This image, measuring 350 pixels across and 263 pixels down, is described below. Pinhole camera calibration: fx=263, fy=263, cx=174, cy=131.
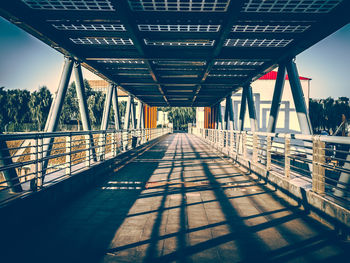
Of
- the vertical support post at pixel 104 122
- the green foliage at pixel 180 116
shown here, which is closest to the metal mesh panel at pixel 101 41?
the vertical support post at pixel 104 122

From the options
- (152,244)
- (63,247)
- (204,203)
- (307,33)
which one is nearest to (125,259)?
(152,244)

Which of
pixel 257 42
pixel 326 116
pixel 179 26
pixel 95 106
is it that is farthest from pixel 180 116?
pixel 179 26

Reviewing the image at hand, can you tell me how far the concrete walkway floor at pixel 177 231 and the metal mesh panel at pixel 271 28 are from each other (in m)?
4.58

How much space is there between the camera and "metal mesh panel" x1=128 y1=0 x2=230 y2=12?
6051mm

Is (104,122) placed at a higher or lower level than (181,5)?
lower

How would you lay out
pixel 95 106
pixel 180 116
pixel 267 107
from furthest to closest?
pixel 180 116, pixel 95 106, pixel 267 107

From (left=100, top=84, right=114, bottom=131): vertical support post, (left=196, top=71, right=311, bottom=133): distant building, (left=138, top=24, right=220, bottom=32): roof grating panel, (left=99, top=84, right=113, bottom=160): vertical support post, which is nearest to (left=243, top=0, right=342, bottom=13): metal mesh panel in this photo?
(left=138, top=24, right=220, bottom=32): roof grating panel

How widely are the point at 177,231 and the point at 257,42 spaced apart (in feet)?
23.9

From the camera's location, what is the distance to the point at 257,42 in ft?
29.2

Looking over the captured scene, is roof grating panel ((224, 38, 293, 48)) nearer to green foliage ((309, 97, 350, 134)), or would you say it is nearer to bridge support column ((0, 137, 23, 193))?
bridge support column ((0, 137, 23, 193))

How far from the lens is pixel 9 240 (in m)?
3.52

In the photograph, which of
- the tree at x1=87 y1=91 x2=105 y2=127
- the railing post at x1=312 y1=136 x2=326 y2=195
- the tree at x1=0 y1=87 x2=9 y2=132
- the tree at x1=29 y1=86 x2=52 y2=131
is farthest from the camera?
the tree at x1=0 y1=87 x2=9 y2=132

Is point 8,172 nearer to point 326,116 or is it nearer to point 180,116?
point 326,116

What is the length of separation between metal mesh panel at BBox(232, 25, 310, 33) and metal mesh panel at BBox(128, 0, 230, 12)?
1.34m
